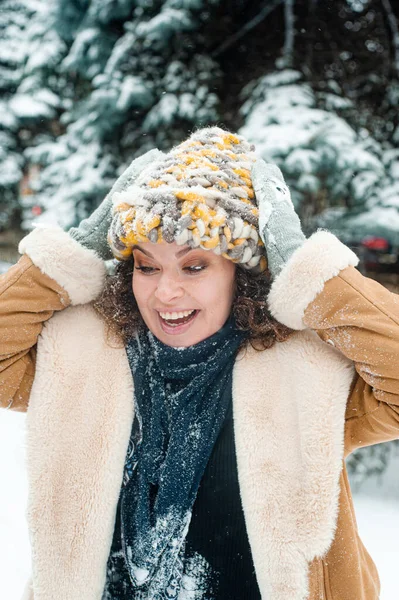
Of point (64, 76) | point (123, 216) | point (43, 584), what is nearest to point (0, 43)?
point (64, 76)

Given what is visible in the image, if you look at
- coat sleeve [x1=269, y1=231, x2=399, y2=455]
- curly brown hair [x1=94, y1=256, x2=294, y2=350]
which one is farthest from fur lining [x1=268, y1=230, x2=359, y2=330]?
curly brown hair [x1=94, y1=256, x2=294, y2=350]

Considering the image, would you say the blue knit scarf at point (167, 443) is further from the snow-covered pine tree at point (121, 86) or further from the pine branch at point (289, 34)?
the pine branch at point (289, 34)

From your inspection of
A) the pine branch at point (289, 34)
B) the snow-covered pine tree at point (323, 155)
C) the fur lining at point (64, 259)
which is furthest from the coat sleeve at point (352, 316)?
the pine branch at point (289, 34)

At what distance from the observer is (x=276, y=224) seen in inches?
Answer: 55.6

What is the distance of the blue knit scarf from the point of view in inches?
56.5

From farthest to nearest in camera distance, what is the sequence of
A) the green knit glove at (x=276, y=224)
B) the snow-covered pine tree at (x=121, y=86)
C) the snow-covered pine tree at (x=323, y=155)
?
the snow-covered pine tree at (x=121, y=86), the snow-covered pine tree at (x=323, y=155), the green knit glove at (x=276, y=224)

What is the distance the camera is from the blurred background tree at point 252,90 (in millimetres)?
3883

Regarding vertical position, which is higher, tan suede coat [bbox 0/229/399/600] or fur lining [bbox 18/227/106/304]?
fur lining [bbox 18/227/106/304]

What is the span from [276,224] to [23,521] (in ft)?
11.0

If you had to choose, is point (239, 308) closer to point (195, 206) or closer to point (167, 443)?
point (195, 206)

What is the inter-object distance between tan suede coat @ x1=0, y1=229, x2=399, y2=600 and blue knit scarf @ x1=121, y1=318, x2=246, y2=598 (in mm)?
57

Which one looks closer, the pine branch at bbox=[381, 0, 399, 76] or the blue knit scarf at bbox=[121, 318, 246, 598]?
the blue knit scarf at bbox=[121, 318, 246, 598]

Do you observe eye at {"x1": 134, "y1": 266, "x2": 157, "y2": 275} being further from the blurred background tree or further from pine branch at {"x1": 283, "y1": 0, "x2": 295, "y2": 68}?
pine branch at {"x1": 283, "y1": 0, "x2": 295, "y2": 68}

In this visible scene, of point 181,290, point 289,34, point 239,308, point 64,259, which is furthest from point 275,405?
point 289,34
